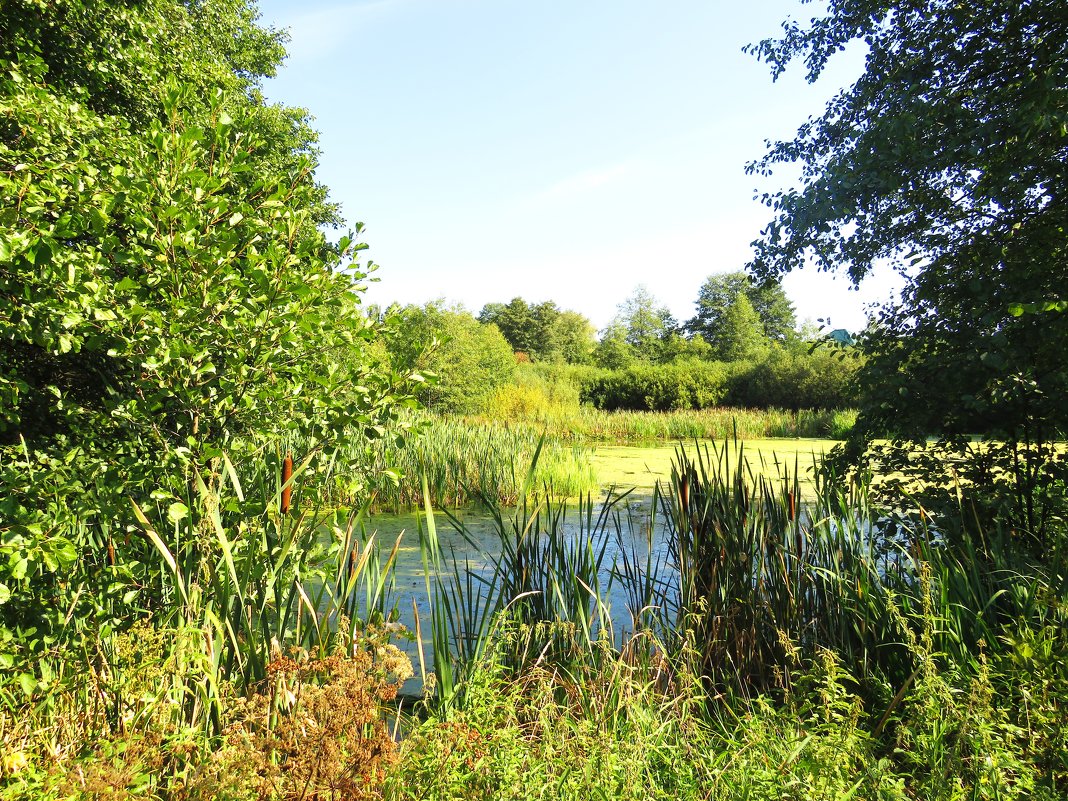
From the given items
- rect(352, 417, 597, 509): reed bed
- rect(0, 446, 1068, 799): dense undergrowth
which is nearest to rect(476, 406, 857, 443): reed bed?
rect(352, 417, 597, 509): reed bed

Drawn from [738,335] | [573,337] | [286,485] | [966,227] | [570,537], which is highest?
[573,337]

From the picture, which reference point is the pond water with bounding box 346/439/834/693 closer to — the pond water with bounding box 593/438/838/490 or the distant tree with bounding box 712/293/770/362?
the pond water with bounding box 593/438/838/490

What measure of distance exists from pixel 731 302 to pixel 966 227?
47802 millimetres

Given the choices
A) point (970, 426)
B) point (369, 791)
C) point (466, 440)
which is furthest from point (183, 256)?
point (466, 440)

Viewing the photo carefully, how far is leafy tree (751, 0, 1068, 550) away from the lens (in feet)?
12.4

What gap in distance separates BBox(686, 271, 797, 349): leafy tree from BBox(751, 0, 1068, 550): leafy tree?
4671 cm

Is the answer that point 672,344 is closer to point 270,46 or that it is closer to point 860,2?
point 270,46

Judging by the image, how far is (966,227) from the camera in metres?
4.54

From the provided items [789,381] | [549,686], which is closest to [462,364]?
[789,381]

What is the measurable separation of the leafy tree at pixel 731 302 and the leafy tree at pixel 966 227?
4671 cm

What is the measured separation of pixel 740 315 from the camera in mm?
44188

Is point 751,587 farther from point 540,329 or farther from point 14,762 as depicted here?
point 540,329

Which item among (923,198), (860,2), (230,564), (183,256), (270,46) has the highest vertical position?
(270,46)

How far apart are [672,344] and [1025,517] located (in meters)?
35.8
